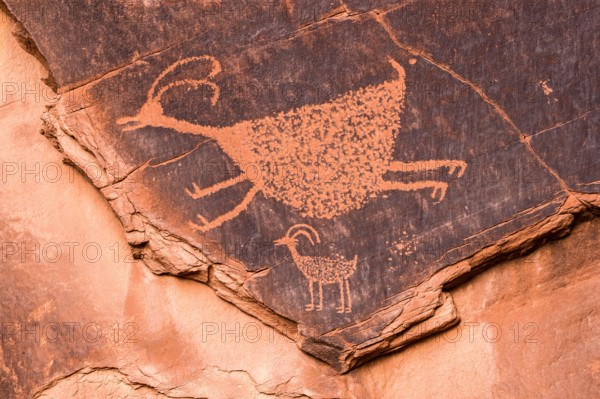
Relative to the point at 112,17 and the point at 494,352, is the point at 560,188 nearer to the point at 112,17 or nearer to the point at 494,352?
the point at 494,352

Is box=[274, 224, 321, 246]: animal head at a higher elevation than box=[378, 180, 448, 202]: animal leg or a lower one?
lower

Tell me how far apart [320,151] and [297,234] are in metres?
0.41

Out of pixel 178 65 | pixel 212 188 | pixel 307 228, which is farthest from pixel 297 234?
pixel 178 65

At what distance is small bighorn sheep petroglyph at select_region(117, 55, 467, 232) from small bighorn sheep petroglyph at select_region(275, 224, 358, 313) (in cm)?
10

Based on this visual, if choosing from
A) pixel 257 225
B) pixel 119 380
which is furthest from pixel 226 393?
pixel 257 225

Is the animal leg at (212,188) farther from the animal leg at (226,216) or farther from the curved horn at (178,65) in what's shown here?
the curved horn at (178,65)

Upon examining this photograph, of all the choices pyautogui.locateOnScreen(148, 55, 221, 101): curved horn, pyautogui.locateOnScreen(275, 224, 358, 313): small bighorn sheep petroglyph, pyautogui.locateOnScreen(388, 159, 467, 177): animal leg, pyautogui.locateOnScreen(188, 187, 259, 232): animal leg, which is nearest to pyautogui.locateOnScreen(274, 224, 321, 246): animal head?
pyautogui.locateOnScreen(275, 224, 358, 313): small bighorn sheep petroglyph

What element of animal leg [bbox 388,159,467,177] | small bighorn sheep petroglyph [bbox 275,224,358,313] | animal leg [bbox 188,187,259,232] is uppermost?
animal leg [bbox 388,159,467,177]

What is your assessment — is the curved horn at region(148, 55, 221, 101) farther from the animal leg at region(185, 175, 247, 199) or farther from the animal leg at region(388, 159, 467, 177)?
the animal leg at region(388, 159, 467, 177)

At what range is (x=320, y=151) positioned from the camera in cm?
386

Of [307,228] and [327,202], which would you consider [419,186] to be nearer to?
[327,202]

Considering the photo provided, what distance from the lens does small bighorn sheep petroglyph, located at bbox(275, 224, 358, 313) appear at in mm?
3807

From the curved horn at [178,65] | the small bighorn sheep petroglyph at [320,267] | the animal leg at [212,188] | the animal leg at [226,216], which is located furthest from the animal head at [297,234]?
the curved horn at [178,65]

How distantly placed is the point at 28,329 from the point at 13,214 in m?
0.58
